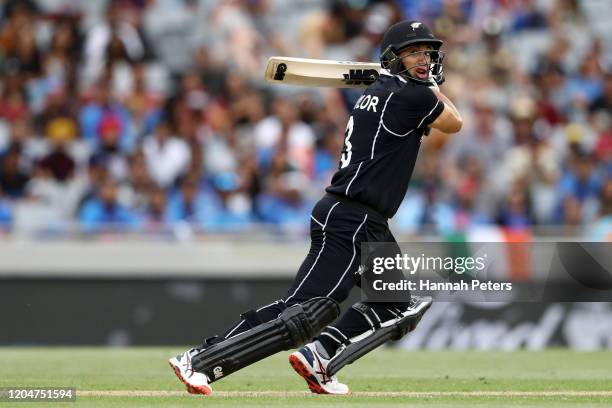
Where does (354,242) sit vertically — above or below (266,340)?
above

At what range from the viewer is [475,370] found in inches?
371

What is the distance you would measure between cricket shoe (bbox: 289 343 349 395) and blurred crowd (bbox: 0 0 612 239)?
5.37 m

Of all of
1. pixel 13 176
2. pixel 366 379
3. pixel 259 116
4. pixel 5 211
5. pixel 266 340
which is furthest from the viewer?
pixel 259 116

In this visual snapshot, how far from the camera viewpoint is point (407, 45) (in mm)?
7102

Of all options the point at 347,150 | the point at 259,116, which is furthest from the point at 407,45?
the point at 259,116

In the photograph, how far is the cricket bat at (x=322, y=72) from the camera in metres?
7.76

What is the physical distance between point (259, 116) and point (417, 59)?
311 inches

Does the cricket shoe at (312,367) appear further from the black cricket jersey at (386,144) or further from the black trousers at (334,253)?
the black cricket jersey at (386,144)

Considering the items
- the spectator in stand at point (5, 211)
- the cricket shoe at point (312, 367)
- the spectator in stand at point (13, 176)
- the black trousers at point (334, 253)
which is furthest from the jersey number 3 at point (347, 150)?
the spectator in stand at point (13, 176)

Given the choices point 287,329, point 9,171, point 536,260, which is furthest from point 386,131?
point 9,171

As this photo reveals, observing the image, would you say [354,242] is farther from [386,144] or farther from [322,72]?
[322,72]

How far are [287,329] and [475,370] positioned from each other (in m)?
2.94

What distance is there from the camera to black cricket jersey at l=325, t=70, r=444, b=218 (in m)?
7.02

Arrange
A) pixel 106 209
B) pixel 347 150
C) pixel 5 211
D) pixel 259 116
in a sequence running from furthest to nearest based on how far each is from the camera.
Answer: pixel 259 116
pixel 5 211
pixel 106 209
pixel 347 150
